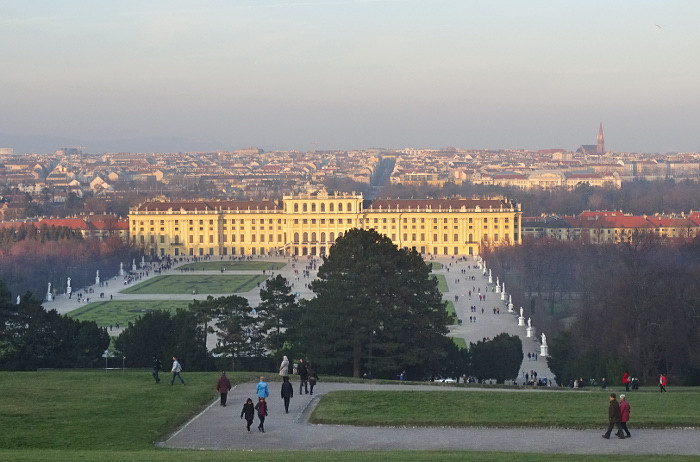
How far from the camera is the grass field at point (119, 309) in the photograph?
5044cm

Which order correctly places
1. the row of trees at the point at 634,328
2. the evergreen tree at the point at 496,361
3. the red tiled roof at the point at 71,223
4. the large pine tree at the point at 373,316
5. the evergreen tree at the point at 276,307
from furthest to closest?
1. the red tiled roof at the point at 71,223
2. the evergreen tree at the point at 496,361
3. the evergreen tree at the point at 276,307
4. the row of trees at the point at 634,328
5. the large pine tree at the point at 373,316

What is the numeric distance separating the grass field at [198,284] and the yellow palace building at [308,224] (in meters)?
18.8

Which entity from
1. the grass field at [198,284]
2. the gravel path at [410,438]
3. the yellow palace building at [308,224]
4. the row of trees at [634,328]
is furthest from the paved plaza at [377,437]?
the yellow palace building at [308,224]

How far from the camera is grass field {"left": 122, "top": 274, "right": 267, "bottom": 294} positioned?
6278 cm

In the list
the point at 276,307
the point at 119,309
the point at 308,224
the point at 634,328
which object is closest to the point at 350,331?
the point at 276,307

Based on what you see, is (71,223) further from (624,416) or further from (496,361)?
(624,416)

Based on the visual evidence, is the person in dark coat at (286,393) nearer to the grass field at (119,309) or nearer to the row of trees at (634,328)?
the row of trees at (634,328)


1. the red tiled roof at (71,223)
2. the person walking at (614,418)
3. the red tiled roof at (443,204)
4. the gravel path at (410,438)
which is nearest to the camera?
the gravel path at (410,438)

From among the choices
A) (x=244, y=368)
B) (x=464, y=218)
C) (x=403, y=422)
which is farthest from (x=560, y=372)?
(x=464, y=218)

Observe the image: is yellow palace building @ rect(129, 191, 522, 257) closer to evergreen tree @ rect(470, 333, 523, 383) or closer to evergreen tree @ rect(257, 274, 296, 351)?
evergreen tree @ rect(470, 333, 523, 383)

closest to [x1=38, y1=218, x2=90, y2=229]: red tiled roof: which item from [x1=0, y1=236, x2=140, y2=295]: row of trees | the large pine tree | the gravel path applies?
[x1=0, y1=236, x2=140, y2=295]: row of trees

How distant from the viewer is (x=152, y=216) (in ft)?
303

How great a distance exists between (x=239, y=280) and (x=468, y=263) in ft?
63.8

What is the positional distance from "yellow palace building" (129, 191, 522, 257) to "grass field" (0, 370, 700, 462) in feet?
229
